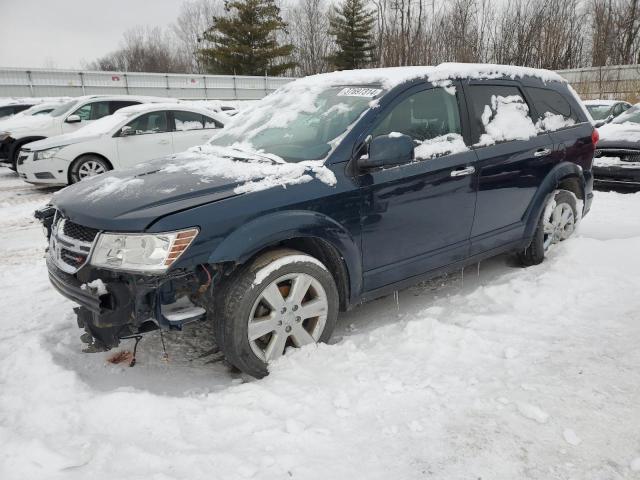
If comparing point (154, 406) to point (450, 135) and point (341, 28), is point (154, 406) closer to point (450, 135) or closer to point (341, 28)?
Result: point (450, 135)

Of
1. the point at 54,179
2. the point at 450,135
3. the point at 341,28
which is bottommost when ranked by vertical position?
the point at 54,179

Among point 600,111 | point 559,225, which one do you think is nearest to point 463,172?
point 559,225

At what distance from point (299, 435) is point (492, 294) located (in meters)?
2.24

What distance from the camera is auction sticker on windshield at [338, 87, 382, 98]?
3399 mm

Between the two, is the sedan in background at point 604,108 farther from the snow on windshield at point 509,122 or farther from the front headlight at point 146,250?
the front headlight at point 146,250

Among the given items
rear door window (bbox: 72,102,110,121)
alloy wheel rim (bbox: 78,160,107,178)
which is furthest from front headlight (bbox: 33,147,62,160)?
rear door window (bbox: 72,102,110,121)

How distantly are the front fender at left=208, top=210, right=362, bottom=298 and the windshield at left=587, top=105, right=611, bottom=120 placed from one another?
486 inches

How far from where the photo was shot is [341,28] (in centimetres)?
A: 4634

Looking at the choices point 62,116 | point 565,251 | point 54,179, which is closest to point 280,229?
point 565,251

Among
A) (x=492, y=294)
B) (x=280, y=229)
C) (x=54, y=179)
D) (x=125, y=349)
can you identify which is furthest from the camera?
(x=54, y=179)

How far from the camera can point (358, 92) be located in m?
3.50

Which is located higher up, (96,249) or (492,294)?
(96,249)

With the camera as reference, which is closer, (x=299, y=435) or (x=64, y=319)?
(x=299, y=435)

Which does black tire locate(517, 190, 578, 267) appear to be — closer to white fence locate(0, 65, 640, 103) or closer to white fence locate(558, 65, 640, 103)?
white fence locate(0, 65, 640, 103)
